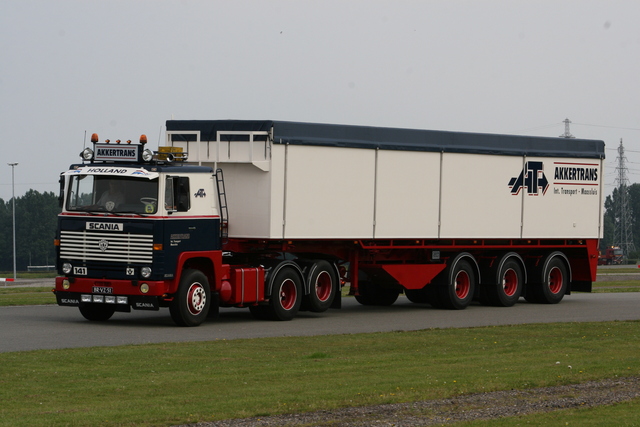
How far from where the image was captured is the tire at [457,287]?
25.8 meters

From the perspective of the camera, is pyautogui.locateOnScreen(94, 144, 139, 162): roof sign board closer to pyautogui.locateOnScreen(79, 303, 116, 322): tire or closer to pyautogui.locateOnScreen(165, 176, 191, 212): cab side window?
pyautogui.locateOnScreen(165, 176, 191, 212): cab side window

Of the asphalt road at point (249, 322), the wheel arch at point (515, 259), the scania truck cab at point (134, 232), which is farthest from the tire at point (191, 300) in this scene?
the wheel arch at point (515, 259)

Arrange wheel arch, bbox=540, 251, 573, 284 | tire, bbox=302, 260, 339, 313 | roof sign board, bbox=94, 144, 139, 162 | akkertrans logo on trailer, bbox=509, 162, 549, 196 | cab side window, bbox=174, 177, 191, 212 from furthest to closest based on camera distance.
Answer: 1. wheel arch, bbox=540, 251, 573, 284
2. akkertrans logo on trailer, bbox=509, 162, 549, 196
3. tire, bbox=302, 260, 339, 313
4. roof sign board, bbox=94, 144, 139, 162
5. cab side window, bbox=174, 177, 191, 212

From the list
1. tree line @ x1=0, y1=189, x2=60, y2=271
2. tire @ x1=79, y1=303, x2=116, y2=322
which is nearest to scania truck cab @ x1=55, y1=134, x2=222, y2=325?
tire @ x1=79, y1=303, x2=116, y2=322

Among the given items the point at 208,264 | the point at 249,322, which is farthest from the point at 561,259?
the point at 208,264

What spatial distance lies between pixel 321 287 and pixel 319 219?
1.65 meters

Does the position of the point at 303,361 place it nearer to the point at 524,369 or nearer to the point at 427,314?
the point at 524,369

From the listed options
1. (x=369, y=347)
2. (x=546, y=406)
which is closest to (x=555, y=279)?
(x=369, y=347)

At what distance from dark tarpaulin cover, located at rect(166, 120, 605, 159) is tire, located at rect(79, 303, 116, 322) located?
3871 mm

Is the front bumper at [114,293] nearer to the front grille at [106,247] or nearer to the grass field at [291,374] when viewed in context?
the front grille at [106,247]

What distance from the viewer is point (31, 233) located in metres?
131

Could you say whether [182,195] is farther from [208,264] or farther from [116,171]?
[208,264]

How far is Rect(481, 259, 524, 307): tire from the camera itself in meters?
26.9

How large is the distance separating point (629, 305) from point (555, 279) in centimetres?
199
